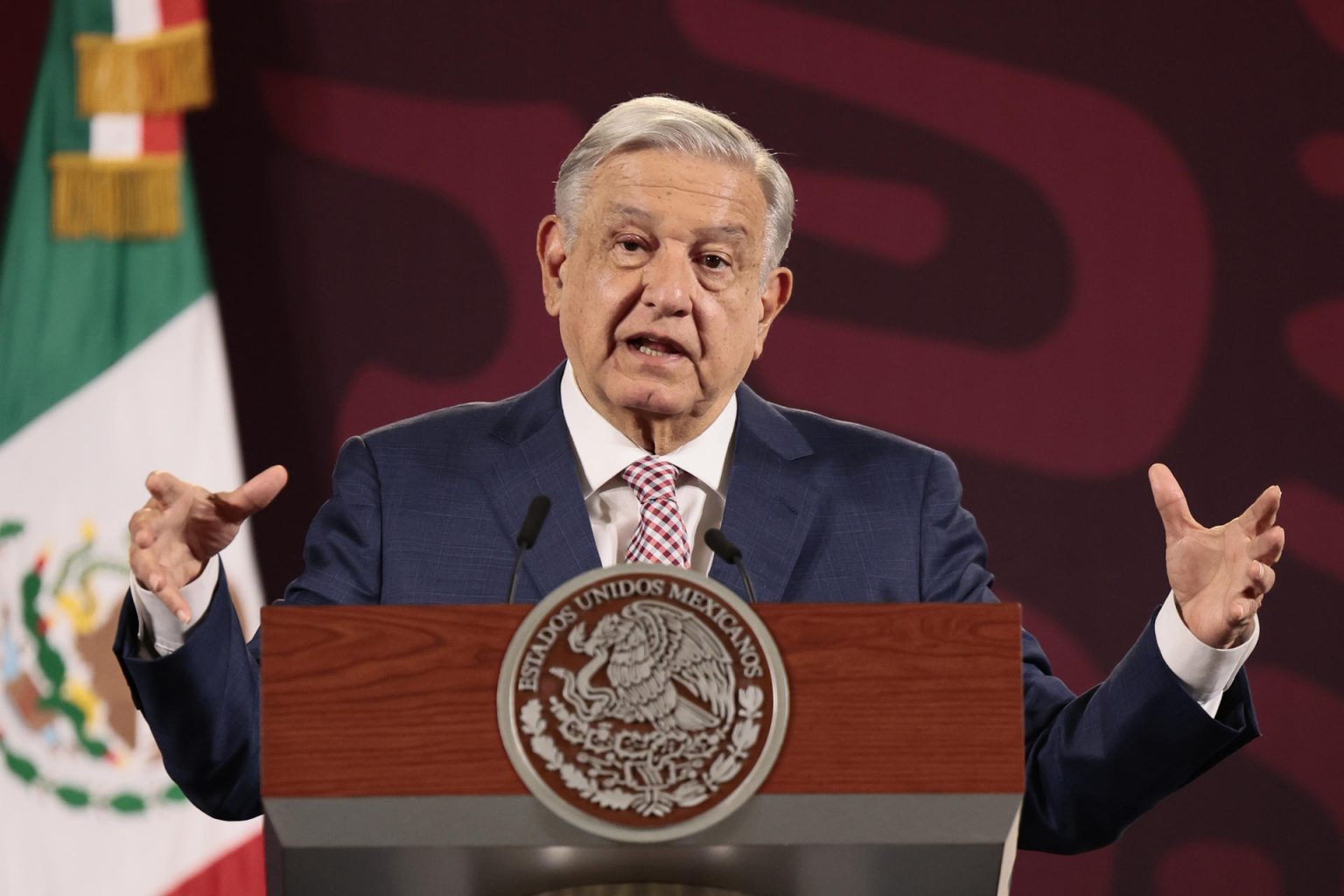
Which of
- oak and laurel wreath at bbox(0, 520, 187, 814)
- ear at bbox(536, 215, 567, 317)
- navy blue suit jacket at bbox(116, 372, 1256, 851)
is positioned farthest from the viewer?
oak and laurel wreath at bbox(0, 520, 187, 814)

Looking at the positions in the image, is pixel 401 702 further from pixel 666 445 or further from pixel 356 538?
pixel 666 445

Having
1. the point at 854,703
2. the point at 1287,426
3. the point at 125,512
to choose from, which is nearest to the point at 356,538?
the point at 854,703

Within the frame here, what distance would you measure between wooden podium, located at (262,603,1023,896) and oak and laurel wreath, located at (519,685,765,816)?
0.09 ft

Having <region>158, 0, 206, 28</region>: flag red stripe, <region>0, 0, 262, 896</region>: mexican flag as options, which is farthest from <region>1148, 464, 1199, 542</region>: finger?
<region>158, 0, 206, 28</region>: flag red stripe

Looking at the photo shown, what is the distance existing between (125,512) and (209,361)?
358 mm

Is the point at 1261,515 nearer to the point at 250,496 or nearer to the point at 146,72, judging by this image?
the point at 250,496

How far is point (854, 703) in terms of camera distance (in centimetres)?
129

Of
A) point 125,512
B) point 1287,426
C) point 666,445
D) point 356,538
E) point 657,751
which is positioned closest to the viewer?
point 657,751

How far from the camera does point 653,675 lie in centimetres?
127

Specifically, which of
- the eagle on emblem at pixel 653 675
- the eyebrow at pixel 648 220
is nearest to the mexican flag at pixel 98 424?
the eyebrow at pixel 648 220

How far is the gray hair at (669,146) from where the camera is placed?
2115 mm

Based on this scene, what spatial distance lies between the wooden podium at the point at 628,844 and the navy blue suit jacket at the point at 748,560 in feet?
1.28

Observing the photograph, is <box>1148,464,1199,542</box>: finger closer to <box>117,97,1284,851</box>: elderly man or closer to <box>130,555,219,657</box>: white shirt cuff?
<box>117,97,1284,851</box>: elderly man

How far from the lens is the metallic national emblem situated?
1.26 m
